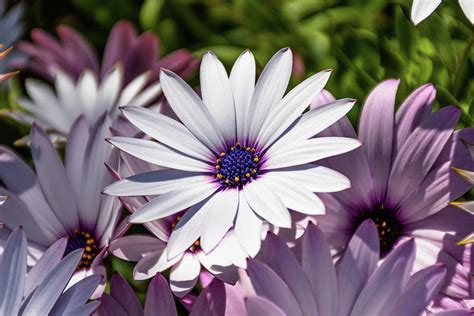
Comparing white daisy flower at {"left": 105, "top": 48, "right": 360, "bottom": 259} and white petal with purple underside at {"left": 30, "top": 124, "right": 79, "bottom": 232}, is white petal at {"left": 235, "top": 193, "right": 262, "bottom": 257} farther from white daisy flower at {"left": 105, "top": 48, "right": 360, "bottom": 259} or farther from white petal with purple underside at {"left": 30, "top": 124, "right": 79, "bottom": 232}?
white petal with purple underside at {"left": 30, "top": 124, "right": 79, "bottom": 232}

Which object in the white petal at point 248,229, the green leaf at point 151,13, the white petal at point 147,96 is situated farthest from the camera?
the green leaf at point 151,13

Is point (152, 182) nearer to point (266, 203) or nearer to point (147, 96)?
point (266, 203)

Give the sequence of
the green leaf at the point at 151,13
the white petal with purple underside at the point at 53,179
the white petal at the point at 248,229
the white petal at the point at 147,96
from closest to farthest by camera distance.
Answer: the white petal at the point at 248,229 < the white petal with purple underside at the point at 53,179 < the white petal at the point at 147,96 < the green leaf at the point at 151,13

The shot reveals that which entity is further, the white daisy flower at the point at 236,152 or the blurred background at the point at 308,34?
the blurred background at the point at 308,34

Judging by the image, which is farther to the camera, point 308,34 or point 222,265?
point 308,34


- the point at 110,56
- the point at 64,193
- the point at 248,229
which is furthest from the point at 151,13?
the point at 248,229

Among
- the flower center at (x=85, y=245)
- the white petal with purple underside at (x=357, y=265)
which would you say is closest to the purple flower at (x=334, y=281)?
the white petal with purple underside at (x=357, y=265)

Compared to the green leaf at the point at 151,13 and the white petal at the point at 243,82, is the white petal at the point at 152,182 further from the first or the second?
the green leaf at the point at 151,13

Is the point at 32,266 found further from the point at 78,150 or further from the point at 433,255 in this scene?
the point at 433,255
